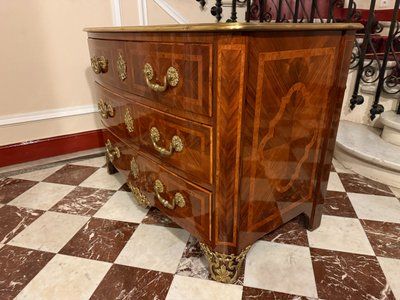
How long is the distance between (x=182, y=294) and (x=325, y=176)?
2.17 ft

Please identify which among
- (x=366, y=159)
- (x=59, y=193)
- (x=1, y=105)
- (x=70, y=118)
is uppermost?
(x=1, y=105)

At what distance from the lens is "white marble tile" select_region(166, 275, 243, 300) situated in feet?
2.89

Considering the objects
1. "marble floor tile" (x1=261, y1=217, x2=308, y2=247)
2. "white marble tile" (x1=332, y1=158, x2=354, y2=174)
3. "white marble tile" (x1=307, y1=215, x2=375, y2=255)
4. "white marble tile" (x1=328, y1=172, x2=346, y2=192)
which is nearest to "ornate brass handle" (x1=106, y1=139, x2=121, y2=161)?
"marble floor tile" (x1=261, y1=217, x2=308, y2=247)

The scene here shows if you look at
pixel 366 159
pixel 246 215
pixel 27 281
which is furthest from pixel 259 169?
pixel 366 159

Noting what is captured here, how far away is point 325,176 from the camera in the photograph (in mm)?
1073

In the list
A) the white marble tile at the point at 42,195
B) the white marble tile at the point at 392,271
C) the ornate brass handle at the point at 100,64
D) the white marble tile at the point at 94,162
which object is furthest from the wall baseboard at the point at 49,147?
the white marble tile at the point at 392,271

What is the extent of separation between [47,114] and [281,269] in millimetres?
1575

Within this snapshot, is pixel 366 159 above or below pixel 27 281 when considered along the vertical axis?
above

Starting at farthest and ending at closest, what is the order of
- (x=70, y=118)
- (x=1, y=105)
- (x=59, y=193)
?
(x=70, y=118), (x=1, y=105), (x=59, y=193)

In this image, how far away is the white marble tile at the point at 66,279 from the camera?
90 cm

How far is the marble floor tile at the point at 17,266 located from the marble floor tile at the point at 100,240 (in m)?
0.08

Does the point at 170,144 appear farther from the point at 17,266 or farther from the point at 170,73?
the point at 17,266

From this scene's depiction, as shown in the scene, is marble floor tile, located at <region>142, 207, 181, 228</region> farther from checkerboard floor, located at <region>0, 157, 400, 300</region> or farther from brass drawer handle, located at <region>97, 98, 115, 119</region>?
brass drawer handle, located at <region>97, 98, 115, 119</region>

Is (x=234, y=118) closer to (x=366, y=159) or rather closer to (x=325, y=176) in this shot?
(x=325, y=176)
